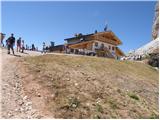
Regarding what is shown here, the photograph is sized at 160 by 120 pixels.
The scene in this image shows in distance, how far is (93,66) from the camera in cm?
3095

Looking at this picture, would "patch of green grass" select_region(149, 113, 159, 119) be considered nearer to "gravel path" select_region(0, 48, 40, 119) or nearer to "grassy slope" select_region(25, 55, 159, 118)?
"grassy slope" select_region(25, 55, 159, 118)

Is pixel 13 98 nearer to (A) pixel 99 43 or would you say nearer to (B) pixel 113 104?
(B) pixel 113 104

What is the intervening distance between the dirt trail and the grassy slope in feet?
3.77

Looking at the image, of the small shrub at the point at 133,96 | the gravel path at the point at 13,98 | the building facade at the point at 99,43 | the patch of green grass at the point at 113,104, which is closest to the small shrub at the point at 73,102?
the patch of green grass at the point at 113,104

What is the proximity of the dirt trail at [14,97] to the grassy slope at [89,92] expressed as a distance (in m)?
1.15

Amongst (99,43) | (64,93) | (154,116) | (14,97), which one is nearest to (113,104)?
(154,116)

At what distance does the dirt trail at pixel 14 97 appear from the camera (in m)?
17.2

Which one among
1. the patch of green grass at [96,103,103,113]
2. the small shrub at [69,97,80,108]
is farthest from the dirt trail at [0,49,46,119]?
the patch of green grass at [96,103,103,113]

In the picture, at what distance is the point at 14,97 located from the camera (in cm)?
1906

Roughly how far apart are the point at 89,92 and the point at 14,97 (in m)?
4.74

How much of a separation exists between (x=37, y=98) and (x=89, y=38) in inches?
2271

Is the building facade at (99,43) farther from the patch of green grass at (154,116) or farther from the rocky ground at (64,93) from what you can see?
the patch of green grass at (154,116)

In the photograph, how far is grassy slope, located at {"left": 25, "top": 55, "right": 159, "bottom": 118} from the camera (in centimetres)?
1881

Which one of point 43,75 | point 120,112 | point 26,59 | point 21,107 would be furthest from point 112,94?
point 26,59
